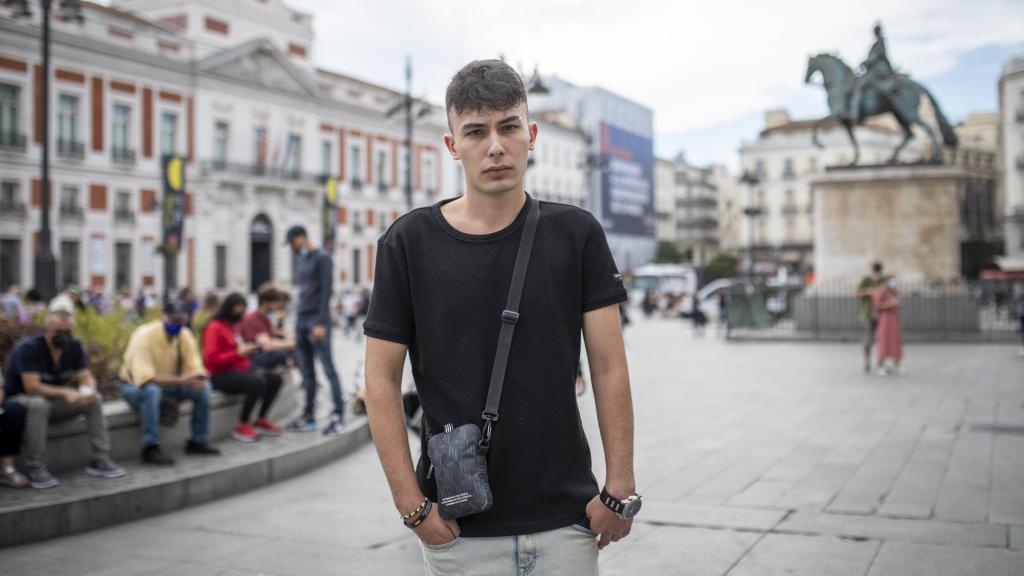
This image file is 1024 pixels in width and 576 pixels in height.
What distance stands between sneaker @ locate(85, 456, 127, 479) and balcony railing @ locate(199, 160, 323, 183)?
40.0 meters

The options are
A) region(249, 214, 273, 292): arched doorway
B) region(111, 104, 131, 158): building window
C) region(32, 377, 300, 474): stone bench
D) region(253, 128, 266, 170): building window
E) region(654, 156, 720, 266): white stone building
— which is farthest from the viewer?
region(654, 156, 720, 266): white stone building

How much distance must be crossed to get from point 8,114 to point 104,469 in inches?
1399

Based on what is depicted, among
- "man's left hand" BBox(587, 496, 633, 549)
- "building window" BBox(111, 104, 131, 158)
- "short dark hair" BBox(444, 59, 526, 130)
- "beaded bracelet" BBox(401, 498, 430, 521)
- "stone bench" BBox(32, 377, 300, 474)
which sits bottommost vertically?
"stone bench" BBox(32, 377, 300, 474)

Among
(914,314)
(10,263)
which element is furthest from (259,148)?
(914,314)

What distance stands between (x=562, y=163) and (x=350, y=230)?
30.7m

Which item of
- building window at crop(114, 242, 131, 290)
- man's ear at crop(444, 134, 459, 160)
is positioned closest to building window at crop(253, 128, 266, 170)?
building window at crop(114, 242, 131, 290)

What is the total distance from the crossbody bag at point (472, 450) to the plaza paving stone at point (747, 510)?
2697 millimetres

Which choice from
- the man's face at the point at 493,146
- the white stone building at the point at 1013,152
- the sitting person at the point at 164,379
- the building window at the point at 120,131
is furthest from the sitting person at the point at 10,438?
the white stone building at the point at 1013,152

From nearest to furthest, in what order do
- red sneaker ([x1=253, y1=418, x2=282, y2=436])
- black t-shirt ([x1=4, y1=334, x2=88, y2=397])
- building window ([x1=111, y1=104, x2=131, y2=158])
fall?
black t-shirt ([x1=4, y1=334, x2=88, y2=397]) → red sneaker ([x1=253, y1=418, x2=282, y2=436]) → building window ([x1=111, y1=104, x2=131, y2=158])

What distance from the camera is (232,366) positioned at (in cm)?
820

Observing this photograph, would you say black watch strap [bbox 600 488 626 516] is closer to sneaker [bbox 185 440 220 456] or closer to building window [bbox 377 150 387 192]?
sneaker [bbox 185 440 220 456]

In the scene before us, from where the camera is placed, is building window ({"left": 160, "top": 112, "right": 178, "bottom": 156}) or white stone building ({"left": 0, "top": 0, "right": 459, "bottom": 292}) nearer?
white stone building ({"left": 0, "top": 0, "right": 459, "bottom": 292})

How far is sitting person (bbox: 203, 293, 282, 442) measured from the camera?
8.05 m

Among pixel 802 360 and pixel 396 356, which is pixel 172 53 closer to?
pixel 802 360
